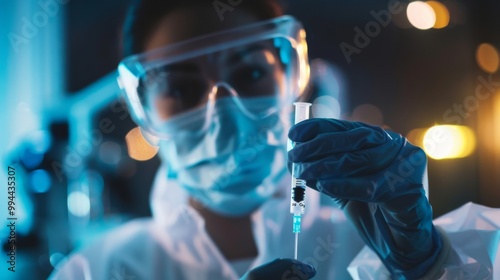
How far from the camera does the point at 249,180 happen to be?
4.14 feet

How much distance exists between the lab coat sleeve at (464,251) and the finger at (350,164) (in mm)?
294

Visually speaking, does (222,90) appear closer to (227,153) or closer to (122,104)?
(227,153)

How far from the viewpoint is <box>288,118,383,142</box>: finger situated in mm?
856

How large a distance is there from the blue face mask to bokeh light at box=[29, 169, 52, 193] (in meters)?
0.42

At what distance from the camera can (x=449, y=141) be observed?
2020 mm

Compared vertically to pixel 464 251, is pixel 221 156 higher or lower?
higher

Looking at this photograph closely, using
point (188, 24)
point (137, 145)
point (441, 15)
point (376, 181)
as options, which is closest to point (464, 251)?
point (376, 181)

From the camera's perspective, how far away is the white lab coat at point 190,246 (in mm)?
1238

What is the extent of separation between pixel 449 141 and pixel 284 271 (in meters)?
1.43

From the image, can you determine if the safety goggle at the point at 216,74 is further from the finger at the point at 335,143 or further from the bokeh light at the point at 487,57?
the bokeh light at the point at 487,57

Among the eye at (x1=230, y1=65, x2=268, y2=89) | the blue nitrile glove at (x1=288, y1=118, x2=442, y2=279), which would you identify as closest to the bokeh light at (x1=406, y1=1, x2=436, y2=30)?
the eye at (x1=230, y1=65, x2=268, y2=89)

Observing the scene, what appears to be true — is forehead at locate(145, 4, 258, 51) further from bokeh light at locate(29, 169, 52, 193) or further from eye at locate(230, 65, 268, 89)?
bokeh light at locate(29, 169, 52, 193)

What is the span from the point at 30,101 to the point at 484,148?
1786 mm

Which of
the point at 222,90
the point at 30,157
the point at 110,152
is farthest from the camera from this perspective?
the point at 110,152
